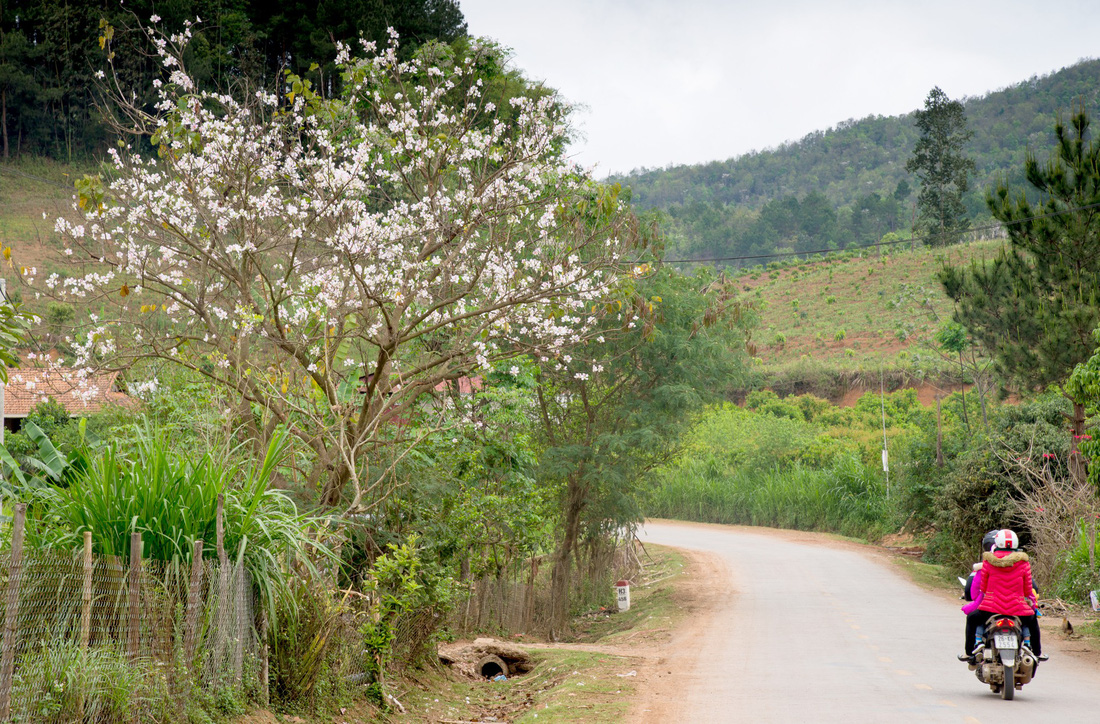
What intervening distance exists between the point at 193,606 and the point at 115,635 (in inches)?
21.6

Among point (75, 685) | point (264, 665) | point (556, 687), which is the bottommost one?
point (556, 687)

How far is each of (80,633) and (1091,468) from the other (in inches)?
436

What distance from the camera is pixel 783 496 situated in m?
34.3

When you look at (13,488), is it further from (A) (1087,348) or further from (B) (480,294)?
(A) (1087,348)

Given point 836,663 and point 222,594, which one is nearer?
point 222,594

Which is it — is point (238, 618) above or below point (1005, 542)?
below

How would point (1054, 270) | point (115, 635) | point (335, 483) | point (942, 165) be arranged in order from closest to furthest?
1. point (115, 635)
2. point (335, 483)
3. point (1054, 270)
4. point (942, 165)

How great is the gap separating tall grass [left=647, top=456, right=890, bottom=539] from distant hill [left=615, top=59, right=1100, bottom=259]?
3867cm

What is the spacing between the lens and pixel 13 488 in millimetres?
6984

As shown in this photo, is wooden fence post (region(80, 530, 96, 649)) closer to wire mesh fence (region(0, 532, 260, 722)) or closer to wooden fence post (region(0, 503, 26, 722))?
wire mesh fence (region(0, 532, 260, 722))

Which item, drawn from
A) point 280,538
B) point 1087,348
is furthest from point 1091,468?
point 280,538

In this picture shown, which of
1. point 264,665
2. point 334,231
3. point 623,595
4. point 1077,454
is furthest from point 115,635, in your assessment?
point 1077,454

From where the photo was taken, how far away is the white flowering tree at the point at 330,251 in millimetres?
9812

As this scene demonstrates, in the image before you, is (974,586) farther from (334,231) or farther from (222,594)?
(334,231)
